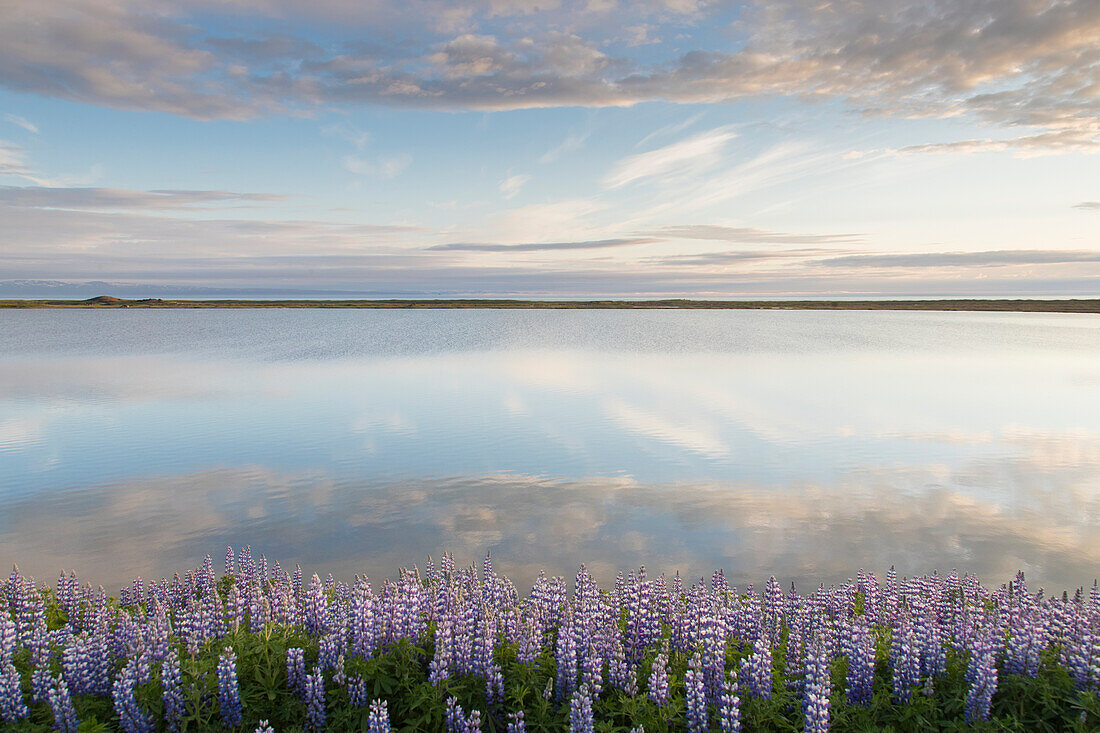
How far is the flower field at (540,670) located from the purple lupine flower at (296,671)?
0.02 meters

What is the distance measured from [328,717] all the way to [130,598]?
5422 mm

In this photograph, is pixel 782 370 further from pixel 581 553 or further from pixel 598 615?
pixel 598 615

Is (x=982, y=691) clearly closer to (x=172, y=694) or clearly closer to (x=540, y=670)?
(x=540, y=670)

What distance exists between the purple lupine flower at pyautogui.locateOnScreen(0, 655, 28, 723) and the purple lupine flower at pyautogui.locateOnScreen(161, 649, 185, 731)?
1.25 m

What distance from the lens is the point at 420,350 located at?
55.6 m

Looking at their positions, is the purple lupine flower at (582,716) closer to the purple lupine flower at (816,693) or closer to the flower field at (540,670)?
the flower field at (540,670)

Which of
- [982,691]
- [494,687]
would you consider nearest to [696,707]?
[494,687]

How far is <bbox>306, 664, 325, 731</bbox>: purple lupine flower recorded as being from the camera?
19.9 ft

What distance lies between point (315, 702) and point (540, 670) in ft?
7.44

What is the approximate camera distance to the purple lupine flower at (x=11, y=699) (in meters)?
5.96

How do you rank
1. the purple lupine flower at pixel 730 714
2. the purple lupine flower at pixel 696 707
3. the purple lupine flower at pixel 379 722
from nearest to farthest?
the purple lupine flower at pixel 379 722 → the purple lupine flower at pixel 730 714 → the purple lupine flower at pixel 696 707

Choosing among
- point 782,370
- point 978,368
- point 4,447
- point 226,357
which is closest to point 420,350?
point 226,357

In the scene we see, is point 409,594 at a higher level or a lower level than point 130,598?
higher

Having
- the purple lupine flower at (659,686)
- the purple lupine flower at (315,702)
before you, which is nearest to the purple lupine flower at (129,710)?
the purple lupine flower at (315,702)
